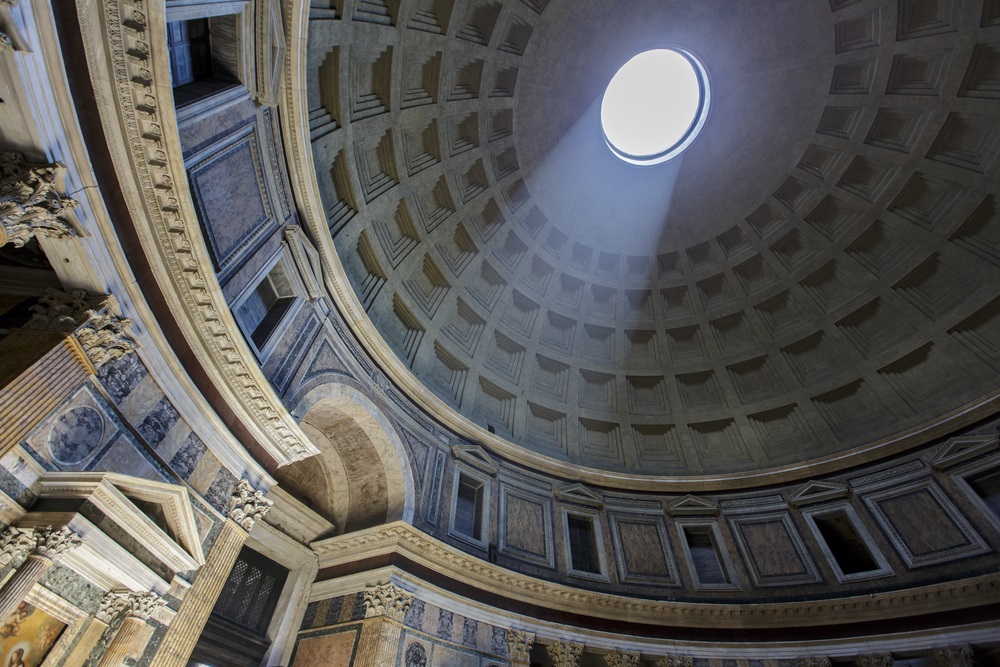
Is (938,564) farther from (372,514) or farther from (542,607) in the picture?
(372,514)

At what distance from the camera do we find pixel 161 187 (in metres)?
6.57

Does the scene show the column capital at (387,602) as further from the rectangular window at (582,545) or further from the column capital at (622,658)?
the rectangular window at (582,545)

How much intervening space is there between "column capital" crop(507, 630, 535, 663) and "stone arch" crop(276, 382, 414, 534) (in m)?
3.60

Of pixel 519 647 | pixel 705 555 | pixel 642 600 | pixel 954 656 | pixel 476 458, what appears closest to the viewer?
pixel 954 656

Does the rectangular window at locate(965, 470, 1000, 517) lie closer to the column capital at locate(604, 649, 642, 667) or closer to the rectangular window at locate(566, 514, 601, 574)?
the column capital at locate(604, 649, 642, 667)

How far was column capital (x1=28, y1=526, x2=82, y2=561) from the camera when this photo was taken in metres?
5.16

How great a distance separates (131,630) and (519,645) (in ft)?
26.7

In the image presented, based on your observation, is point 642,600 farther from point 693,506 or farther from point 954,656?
point 954,656

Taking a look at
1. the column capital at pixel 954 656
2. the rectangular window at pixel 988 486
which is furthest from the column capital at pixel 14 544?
the rectangular window at pixel 988 486

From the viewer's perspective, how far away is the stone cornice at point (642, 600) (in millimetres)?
11352

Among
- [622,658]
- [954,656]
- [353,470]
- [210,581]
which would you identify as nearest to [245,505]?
[210,581]

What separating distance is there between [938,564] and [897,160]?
42.2ft

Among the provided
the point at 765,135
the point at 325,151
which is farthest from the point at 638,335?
the point at 325,151

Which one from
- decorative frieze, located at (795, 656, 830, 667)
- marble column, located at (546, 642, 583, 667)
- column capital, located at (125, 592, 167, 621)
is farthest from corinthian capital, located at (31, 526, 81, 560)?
decorative frieze, located at (795, 656, 830, 667)
